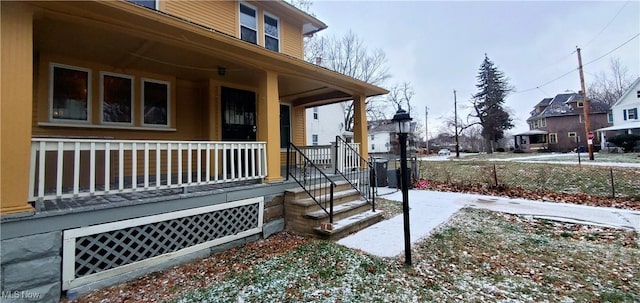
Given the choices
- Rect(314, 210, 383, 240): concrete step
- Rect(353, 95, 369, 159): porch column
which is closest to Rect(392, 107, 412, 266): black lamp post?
Rect(314, 210, 383, 240): concrete step

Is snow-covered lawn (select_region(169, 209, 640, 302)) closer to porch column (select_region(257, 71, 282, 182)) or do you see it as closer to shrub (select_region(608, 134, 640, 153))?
porch column (select_region(257, 71, 282, 182))

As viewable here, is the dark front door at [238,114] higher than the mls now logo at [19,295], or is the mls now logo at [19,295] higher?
the dark front door at [238,114]

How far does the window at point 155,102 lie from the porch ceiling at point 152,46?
0.32 metres

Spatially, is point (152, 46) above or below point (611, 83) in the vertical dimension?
below

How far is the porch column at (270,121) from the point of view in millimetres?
5184

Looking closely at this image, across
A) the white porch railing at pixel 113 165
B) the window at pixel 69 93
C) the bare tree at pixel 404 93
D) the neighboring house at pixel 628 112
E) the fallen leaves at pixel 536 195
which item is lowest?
the fallen leaves at pixel 536 195

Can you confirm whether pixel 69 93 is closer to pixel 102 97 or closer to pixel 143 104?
pixel 102 97

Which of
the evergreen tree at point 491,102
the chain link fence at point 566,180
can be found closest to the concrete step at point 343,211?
the chain link fence at point 566,180

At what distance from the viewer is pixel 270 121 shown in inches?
205

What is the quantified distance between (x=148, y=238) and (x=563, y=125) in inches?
1730

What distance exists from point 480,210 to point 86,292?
7.60m

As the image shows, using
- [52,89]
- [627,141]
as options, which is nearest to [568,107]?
[627,141]

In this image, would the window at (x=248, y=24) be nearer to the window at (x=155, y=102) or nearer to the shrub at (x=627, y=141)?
the window at (x=155, y=102)

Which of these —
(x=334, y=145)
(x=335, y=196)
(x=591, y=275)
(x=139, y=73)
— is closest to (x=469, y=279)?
(x=591, y=275)
